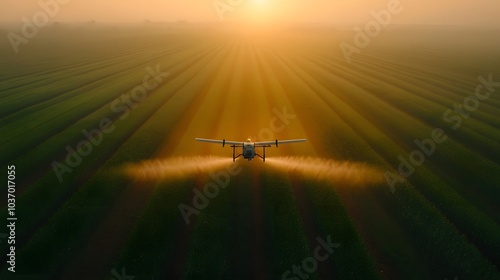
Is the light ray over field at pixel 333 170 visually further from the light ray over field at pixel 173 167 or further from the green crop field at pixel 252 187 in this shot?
the light ray over field at pixel 173 167

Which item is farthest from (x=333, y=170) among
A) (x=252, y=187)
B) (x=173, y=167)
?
(x=173, y=167)

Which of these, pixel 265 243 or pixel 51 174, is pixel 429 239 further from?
pixel 51 174

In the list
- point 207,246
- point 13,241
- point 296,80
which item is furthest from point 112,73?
point 207,246

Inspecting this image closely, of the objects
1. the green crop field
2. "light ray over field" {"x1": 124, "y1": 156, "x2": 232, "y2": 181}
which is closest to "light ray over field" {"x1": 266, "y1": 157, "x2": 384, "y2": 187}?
the green crop field

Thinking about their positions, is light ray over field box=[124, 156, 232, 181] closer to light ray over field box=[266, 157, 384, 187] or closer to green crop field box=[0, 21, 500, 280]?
green crop field box=[0, 21, 500, 280]

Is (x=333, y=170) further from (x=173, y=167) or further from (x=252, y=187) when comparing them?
(x=173, y=167)
